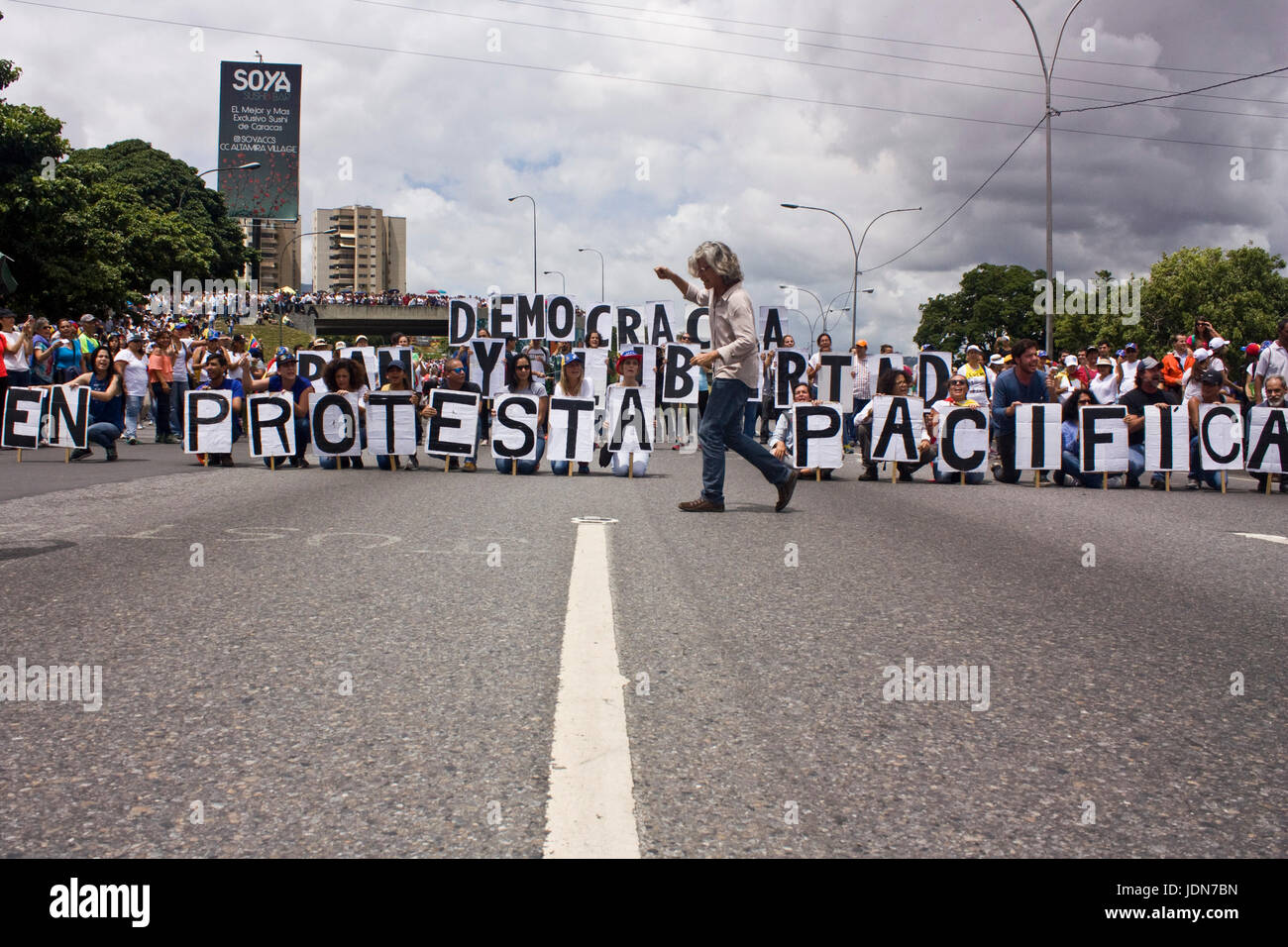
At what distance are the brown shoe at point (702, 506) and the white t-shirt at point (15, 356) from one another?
1285 cm

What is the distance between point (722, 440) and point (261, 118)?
62.5 m

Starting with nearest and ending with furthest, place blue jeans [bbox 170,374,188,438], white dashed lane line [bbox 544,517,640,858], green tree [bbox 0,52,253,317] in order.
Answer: white dashed lane line [bbox 544,517,640,858] < blue jeans [bbox 170,374,188,438] < green tree [bbox 0,52,253,317]

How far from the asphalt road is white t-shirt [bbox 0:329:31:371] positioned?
10.8 metres

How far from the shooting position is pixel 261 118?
63781 millimetres

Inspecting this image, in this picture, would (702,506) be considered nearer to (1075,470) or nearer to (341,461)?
(1075,470)

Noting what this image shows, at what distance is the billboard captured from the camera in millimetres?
63281

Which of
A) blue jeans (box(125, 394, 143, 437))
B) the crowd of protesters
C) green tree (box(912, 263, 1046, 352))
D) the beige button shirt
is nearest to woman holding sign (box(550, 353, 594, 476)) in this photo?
the crowd of protesters

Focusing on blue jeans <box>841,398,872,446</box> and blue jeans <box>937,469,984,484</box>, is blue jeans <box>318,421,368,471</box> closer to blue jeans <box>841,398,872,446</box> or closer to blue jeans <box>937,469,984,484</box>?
blue jeans <box>841,398,872,446</box>

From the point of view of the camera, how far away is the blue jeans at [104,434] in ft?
50.6

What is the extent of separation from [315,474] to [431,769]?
11685mm

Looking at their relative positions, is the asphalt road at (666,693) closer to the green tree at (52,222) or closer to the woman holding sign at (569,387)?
the woman holding sign at (569,387)

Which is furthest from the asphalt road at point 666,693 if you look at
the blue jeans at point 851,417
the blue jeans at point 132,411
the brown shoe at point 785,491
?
the blue jeans at point 132,411

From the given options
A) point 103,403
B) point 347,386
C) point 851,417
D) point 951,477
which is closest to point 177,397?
point 103,403
